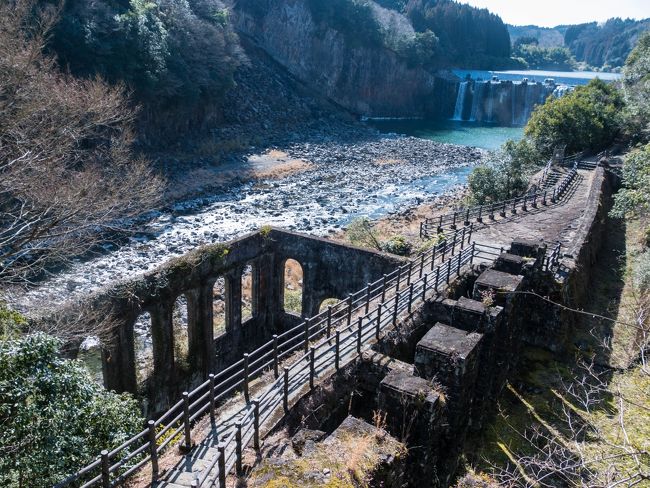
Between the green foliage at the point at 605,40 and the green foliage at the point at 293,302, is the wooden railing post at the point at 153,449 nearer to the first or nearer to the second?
the green foliage at the point at 293,302

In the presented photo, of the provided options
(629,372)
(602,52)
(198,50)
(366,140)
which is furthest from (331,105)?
(602,52)

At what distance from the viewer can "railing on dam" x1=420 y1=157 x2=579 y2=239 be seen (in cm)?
2262

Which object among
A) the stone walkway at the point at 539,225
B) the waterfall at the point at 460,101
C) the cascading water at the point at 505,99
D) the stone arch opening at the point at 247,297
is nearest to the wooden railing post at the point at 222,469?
the stone arch opening at the point at 247,297

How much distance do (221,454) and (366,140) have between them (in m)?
60.2

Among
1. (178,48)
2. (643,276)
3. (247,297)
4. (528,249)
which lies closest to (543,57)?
(178,48)

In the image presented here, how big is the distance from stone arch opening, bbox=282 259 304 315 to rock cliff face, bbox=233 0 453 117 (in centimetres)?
5739

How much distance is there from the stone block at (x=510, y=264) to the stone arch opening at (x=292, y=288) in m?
8.16

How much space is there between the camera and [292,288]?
26.0m

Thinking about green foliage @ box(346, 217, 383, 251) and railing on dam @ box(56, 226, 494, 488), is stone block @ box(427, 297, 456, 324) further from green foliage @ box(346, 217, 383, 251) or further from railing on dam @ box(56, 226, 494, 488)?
green foliage @ box(346, 217, 383, 251)

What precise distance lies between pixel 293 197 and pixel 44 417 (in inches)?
1344

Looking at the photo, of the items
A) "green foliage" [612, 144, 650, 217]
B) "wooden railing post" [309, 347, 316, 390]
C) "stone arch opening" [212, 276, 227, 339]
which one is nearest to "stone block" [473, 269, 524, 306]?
"wooden railing post" [309, 347, 316, 390]

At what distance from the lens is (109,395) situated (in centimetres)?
899

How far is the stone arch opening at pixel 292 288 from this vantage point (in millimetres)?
22016

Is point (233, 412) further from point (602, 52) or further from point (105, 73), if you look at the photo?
point (602, 52)
